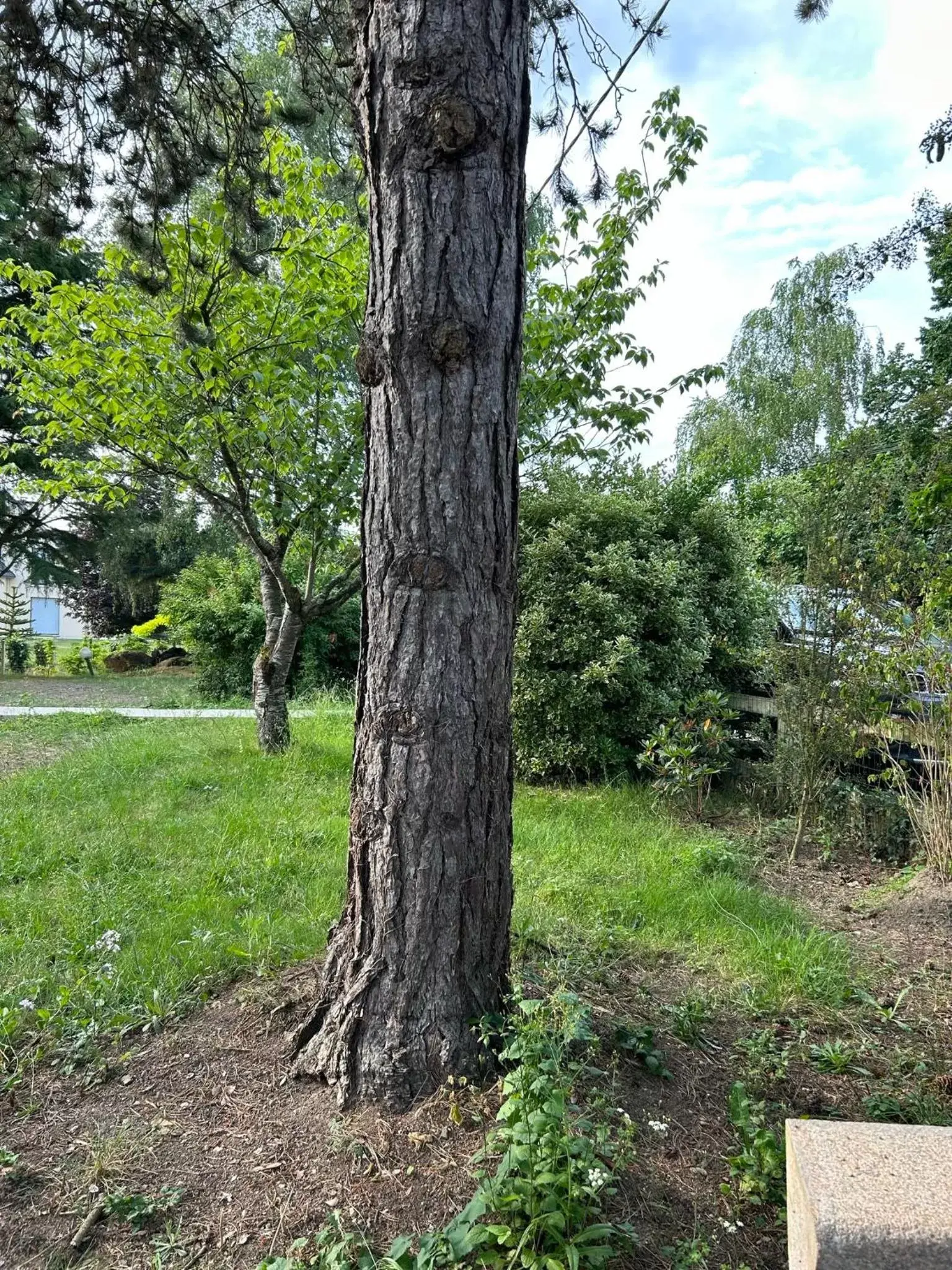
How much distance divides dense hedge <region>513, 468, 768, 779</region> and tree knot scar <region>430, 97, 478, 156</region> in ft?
14.4

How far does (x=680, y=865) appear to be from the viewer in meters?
4.39

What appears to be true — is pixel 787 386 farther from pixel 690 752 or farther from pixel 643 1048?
pixel 643 1048

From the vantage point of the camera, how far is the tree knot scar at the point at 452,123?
77.0 inches

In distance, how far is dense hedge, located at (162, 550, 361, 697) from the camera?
1206 cm

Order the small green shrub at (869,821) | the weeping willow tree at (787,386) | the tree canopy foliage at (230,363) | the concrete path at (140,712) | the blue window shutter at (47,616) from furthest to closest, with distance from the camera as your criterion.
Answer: the blue window shutter at (47,616), the weeping willow tree at (787,386), the concrete path at (140,712), the tree canopy foliage at (230,363), the small green shrub at (869,821)

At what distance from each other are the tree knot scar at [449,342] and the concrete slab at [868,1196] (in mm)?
1880

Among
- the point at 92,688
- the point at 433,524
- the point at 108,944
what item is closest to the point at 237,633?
the point at 92,688

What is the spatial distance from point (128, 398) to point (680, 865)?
4.99 m

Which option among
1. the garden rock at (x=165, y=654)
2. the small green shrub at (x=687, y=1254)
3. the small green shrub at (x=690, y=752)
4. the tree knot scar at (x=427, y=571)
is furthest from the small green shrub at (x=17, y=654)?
the small green shrub at (x=687, y=1254)

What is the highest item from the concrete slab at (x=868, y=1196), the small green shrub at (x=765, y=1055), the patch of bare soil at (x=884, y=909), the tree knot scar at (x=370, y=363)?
the tree knot scar at (x=370, y=363)

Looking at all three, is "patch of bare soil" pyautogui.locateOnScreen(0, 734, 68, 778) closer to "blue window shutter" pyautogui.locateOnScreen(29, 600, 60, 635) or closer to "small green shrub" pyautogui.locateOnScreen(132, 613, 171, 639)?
"small green shrub" pyautogui.locateOnScreen(132, 613, 171, 639)

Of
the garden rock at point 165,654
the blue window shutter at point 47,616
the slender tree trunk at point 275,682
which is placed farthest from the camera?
the blue window shutter at point 47,616

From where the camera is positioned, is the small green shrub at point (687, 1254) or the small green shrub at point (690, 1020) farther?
the small green shrub at point (690, 1020)

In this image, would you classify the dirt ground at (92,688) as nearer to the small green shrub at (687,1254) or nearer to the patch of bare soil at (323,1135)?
the patch of bare soil at (323,1135)
